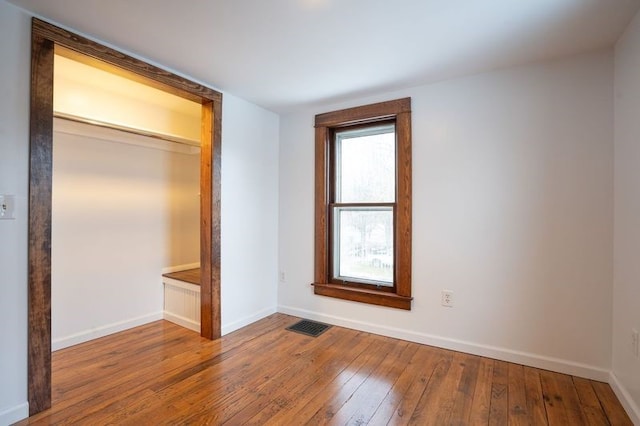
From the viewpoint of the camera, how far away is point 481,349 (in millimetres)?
2518

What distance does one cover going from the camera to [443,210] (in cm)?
269

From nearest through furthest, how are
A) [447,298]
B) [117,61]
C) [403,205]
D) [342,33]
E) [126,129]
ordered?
[342,33] → [117,61] → [447,298] → [403,205] → [126,129]

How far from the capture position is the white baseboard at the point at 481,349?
7.15 feet

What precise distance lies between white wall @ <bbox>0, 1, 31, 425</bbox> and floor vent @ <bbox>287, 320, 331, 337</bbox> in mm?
1963

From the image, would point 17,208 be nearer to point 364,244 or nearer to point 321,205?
point 321,205

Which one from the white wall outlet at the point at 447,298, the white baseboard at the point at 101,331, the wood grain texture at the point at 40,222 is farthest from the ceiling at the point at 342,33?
the white baseboard at the point at 101,331

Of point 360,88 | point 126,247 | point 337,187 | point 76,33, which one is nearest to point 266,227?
point 337,187

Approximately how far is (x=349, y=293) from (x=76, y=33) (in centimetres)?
290

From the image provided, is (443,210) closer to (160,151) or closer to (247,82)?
(247,82)

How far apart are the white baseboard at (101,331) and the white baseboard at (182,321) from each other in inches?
3.8

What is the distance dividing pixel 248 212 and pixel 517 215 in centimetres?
241

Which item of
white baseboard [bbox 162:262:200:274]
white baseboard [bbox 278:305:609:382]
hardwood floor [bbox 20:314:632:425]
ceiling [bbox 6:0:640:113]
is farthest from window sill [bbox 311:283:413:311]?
ceiling [bbox 6:0:640:113]

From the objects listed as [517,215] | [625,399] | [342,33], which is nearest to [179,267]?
[342,33]

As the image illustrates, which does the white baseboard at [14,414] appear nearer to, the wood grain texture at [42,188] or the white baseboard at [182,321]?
the wood grain texture at [42,188]
